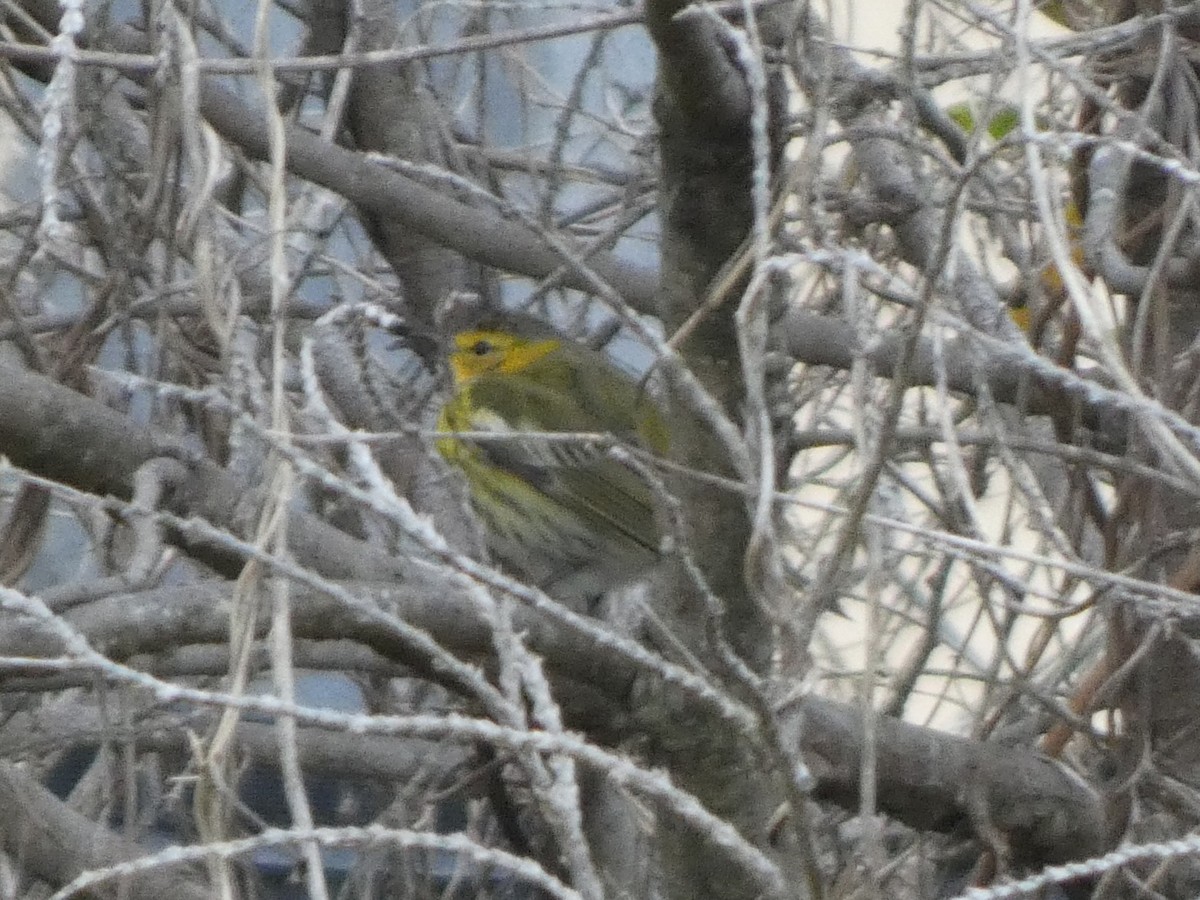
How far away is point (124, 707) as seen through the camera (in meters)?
2.82

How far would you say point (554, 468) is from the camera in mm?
4957

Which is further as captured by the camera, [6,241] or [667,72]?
[6,241]

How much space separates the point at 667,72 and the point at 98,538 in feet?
6.24

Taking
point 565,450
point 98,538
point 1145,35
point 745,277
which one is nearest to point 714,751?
point 745,277

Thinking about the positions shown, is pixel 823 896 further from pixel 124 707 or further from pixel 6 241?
pixel 6 241

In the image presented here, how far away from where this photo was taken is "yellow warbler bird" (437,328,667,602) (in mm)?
4852

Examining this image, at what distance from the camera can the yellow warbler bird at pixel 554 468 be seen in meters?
4.85

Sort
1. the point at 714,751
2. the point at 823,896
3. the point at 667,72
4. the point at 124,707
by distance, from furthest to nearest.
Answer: the point at 124,707 → the point at 714,751 → the point at 667,72 → the point at 823,896

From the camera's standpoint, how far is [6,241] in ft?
15.5

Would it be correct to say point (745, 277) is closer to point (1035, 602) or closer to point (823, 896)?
point (823, 896)

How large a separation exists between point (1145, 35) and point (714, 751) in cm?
171

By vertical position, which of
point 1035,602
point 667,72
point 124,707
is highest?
point 667,72

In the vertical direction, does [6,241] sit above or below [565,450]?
above

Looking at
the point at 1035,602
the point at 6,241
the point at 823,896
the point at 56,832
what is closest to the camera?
the point at 823,896
